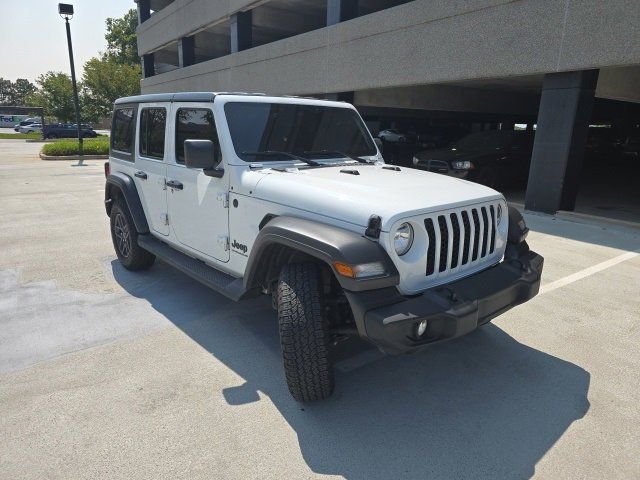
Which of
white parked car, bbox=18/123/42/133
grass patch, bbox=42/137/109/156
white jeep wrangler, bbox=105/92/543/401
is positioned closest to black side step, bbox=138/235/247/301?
white jeep wrangler, bbox=105/92/543/401

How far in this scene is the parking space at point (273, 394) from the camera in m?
2.31

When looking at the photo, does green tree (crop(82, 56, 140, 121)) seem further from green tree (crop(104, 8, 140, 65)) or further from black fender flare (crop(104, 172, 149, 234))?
black fender flare (crop(104, 172, 149, 234))

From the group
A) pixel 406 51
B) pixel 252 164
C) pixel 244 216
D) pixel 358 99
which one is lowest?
pixel 244 216

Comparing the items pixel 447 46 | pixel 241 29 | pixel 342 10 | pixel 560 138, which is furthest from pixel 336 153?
pixel 241 29

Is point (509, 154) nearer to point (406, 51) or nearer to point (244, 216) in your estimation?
point (406, 51)

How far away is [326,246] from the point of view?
2418 millimetres

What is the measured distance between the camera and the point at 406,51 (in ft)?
34.8

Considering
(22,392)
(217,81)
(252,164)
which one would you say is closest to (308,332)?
(252,164)

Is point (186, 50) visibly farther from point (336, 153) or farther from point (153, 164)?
point (336, 153)

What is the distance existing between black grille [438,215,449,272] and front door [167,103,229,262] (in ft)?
5.30

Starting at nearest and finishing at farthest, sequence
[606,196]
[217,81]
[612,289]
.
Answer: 1. [612,289]
2. [606,196]
3. [217,81]

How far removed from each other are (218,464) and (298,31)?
2056 cm

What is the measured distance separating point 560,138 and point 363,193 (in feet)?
22.7

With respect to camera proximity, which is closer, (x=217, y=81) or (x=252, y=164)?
(x=252, y=164)
